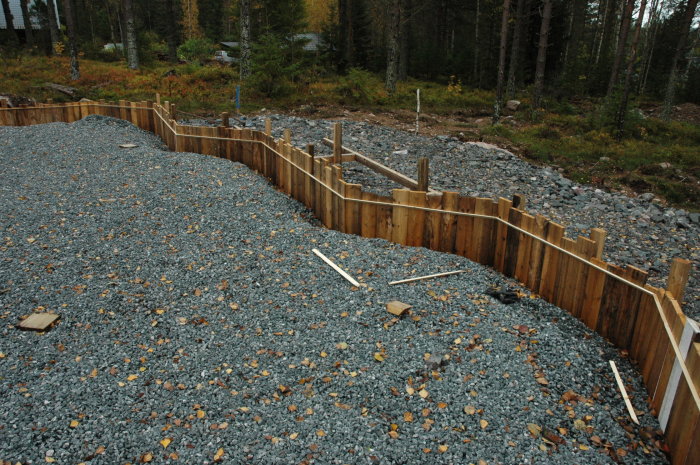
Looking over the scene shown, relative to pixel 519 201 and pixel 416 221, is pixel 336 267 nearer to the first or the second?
pixel 416 221

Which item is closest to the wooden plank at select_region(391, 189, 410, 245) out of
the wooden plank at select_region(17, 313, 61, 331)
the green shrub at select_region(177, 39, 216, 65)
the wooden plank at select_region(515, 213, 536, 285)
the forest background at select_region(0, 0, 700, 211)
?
the wooden plank at select_region(515, 213, 536, 285)

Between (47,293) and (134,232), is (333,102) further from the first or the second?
(47,293)

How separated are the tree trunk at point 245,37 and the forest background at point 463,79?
42 mm

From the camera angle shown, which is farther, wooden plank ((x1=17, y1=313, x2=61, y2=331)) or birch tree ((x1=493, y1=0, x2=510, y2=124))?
birch tree ((x1=493, y1=0, x2=510, y2=124))

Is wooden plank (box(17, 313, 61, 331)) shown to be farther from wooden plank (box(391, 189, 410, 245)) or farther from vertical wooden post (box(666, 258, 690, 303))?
vertical wooden post (box(666, 258, 690, 303))

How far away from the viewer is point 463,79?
3120 cm

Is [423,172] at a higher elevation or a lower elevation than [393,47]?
lower

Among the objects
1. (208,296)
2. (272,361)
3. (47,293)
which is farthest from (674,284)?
(47,293)

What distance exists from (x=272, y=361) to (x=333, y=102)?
1486cm

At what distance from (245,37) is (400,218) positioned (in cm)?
1566

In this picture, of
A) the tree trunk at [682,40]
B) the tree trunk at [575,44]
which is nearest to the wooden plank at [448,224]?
the tree trunk at [682,40]

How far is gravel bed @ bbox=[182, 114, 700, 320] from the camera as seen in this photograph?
8.24 meters

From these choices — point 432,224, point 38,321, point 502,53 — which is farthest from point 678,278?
point 502,53

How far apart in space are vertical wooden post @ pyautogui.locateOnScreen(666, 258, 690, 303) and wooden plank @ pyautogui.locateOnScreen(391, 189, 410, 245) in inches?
135
